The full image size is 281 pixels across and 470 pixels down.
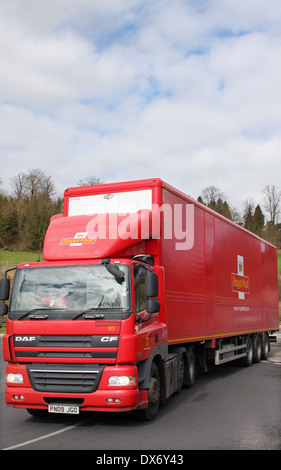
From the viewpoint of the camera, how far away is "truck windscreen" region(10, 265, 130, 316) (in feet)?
22.7

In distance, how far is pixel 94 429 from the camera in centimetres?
695

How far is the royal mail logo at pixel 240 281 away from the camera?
13523mm

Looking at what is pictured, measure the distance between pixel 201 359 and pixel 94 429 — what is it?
5425 millimetres

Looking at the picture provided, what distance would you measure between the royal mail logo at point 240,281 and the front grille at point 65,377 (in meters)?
7.41

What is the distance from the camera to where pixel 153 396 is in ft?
24.9

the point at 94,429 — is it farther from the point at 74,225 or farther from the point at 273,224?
the point at 273,224

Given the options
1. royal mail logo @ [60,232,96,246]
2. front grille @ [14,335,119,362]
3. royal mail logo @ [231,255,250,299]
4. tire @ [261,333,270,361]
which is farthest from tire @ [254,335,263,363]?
front grille @ [14,335,119,362]

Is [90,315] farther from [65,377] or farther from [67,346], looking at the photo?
[65,377]

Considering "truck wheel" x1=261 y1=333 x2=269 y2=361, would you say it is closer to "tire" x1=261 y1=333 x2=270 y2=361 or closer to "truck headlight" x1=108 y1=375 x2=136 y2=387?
"tire" x1=261 y1=333 x2=270 y2=361

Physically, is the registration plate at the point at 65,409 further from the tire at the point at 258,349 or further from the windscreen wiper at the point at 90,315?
the tire at the point at 258,349

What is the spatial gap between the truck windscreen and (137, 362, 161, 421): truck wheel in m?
1.51

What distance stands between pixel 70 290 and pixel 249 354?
10.2 m

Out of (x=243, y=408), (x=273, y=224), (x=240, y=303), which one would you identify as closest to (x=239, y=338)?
(x=240, y=303)

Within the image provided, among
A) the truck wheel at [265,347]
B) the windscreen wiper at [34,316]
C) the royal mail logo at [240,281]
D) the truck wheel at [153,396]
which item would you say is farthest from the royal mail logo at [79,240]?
the truck wheel at [265,347]
